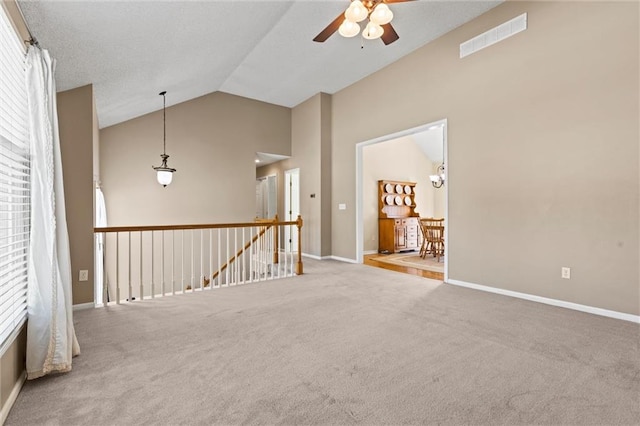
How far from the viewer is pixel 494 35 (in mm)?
3963

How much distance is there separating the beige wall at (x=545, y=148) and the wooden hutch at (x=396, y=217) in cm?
310

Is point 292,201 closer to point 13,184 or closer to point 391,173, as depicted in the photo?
point 391,173

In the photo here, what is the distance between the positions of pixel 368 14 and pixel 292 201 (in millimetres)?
5365

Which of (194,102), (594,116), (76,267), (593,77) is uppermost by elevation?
(194,102)

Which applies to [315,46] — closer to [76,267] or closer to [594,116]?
[594,116]

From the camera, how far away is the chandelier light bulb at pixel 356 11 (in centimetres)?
272

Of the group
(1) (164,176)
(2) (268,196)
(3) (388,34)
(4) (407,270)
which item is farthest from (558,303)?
(2) (268,196)

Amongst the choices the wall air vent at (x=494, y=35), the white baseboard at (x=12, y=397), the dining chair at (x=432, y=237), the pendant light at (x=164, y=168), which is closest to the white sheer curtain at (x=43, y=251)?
the white baseboard at (x=12, y=397)

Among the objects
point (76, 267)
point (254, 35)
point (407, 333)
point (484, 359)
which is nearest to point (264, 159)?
point (254, 35)

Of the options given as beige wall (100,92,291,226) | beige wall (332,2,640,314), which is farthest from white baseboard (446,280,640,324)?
beige wall (100,92,291,226)

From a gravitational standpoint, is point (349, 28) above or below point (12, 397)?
above

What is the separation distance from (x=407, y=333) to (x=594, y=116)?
2897 mm

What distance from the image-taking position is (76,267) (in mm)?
3508

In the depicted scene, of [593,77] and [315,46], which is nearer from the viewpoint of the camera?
[593,77]
